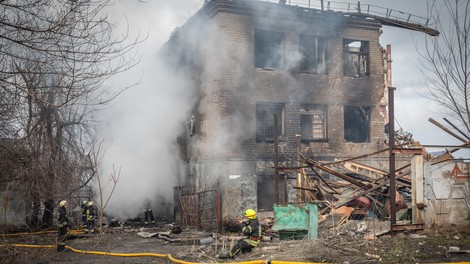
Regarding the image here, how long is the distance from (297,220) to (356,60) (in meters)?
12.7

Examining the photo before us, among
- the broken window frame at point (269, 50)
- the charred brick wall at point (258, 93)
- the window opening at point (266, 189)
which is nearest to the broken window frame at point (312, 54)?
the charred brick wall at point (258, 93)

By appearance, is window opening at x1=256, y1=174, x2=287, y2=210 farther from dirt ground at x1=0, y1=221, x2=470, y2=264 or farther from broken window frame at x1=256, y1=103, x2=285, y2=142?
dirt ground at x1=0, y1=221, x2=470, y2=264

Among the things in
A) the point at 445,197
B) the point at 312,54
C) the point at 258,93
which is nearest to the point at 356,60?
the point at 312,54

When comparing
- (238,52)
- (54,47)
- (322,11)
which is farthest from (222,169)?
(54,47)

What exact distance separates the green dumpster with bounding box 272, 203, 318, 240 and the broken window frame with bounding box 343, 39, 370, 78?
11.2 m

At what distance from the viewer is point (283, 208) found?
13.4m

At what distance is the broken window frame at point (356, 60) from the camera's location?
74.7 ft

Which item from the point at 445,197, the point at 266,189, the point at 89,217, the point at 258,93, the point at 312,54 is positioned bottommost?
the point at 89,217

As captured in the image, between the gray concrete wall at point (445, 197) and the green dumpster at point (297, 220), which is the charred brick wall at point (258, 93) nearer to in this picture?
the green dumpster at point (297, 220)

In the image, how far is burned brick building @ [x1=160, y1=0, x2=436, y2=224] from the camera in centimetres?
1986

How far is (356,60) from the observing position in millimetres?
23438

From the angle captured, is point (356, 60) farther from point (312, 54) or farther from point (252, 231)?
point (252, 231)

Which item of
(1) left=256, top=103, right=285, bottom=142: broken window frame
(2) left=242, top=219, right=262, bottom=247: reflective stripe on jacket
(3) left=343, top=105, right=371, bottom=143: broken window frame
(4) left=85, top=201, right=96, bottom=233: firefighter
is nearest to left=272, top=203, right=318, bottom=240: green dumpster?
(2) left=242, top=219, right=262, bottom=247: reflective stripe on jacket

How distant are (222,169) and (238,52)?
5.07 metres
